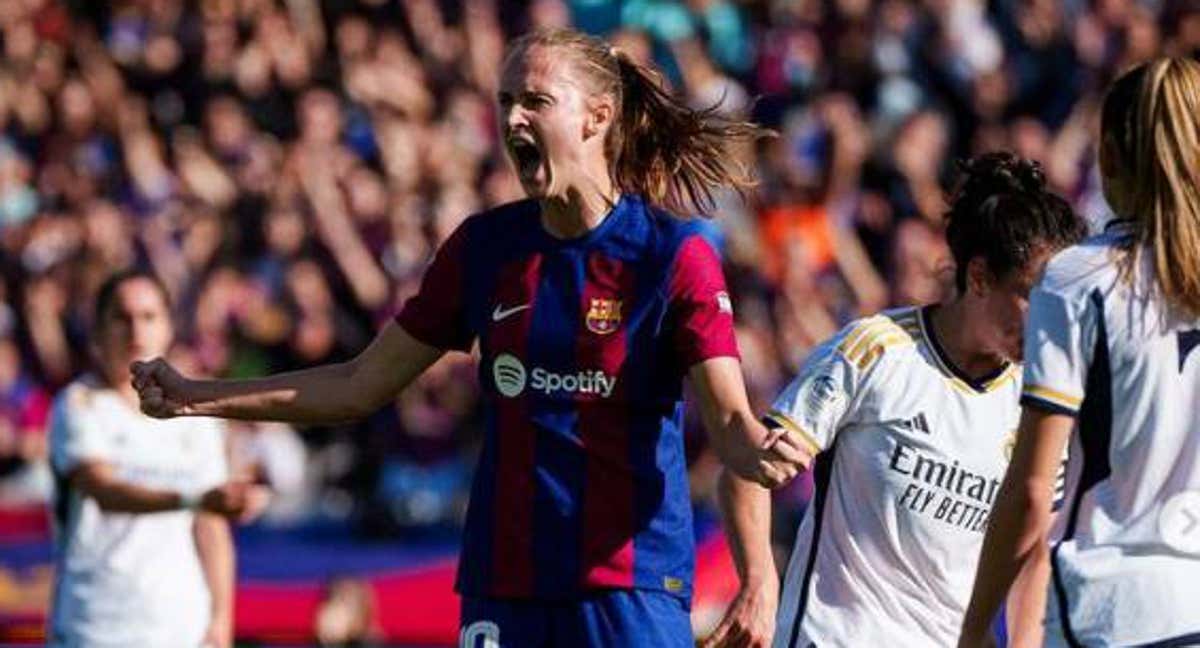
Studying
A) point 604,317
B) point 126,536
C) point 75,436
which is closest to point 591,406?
point 604,317

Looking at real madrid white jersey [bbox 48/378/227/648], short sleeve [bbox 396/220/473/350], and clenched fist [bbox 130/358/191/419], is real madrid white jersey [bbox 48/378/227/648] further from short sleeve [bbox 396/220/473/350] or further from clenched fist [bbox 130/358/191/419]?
short sleeve [bbox 396/220/473/350]

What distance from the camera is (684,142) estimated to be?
6.67m

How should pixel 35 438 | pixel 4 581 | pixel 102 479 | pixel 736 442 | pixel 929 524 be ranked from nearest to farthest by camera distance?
pixel 736 442, pixel 929 524, pixel 102 479, pixel 4 581, pixel 35 438

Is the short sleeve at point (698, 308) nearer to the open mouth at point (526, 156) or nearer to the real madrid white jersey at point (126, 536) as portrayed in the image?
the open mouth at point (526, 156)

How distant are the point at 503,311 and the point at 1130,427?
1.76 metres

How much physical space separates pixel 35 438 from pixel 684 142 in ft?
31.8

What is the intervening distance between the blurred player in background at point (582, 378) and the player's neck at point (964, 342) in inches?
23.6

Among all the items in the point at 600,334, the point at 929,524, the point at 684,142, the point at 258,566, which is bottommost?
the point at 258,566

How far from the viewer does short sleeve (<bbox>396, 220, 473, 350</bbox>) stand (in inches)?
257

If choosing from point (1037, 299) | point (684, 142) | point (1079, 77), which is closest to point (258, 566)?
point (1079, 77)

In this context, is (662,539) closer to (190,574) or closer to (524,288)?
(524,288)

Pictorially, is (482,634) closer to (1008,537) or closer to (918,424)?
(918,424)

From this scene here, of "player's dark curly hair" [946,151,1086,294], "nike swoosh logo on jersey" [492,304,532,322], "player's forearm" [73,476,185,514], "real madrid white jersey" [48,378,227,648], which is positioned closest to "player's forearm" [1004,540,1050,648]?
"player's dark curly hair" [946,151,1086,294]

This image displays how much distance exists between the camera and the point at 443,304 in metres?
6.57
